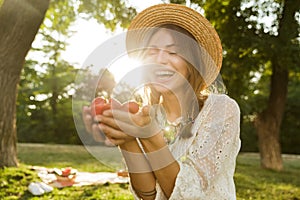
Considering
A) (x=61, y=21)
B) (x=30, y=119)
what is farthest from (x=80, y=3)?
(x=30, y=119)

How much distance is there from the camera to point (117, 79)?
6.77 ft

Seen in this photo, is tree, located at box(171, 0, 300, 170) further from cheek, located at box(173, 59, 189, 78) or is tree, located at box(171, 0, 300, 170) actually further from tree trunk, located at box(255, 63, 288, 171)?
cheek, located at box(173, 59, 189, 78)

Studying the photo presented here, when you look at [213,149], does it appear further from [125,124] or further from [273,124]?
[273,124]

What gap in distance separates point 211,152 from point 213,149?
0.02 metres

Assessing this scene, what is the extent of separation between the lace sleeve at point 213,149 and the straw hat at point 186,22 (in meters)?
0.34

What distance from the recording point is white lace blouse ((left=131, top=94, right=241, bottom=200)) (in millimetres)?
2129

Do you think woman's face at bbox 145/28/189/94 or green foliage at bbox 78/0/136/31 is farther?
green foliage at bbox 78/0/136/31

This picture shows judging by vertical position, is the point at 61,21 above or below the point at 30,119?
above

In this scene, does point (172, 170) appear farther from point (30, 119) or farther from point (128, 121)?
point (30, 119)

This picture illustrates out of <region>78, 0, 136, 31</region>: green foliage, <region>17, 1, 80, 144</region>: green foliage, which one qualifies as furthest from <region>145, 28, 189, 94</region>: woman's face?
<region>17, 1, 80, 144</region>: green foliage

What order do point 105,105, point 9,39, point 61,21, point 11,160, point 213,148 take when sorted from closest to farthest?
point 105,105 < point 213,148 < point 9,39 < point 11,160 < point 61,21

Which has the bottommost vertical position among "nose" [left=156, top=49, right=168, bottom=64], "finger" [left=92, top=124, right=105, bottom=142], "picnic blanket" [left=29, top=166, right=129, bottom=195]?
"picnic blanket" [left=29, top=166, right=129, bottom=195]

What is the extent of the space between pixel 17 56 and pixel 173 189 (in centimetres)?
664

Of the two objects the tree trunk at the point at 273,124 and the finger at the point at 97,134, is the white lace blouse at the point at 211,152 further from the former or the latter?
the tree trunk at the point at 273,124
